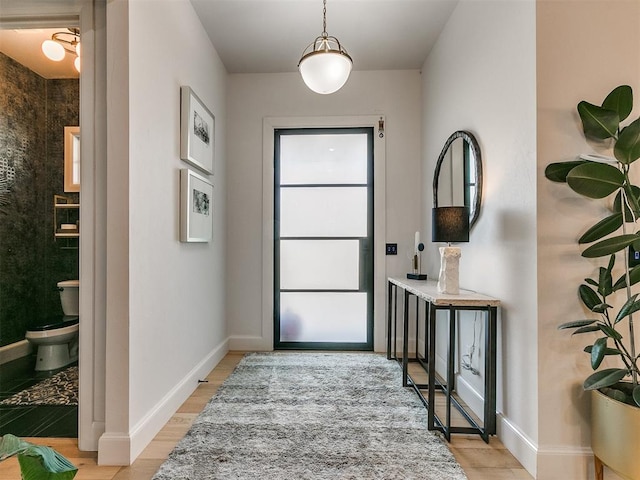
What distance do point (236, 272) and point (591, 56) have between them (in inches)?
125

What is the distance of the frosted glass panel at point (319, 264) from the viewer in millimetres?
3740

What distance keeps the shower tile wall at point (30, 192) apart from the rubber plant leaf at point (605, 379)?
4.25 metres

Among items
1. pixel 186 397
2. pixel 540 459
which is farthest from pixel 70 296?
pixel 540 459

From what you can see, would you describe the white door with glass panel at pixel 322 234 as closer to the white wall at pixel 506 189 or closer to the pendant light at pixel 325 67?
the white wall at pixel 506 189

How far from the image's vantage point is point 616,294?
165 centimetres

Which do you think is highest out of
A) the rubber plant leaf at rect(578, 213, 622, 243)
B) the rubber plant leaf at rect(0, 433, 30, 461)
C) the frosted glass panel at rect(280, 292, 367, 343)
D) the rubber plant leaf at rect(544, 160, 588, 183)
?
the rubber plant leaf at rect(544, 160, 588, 183)

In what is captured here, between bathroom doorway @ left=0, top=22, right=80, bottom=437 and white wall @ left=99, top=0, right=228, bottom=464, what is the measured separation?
39.5 inches

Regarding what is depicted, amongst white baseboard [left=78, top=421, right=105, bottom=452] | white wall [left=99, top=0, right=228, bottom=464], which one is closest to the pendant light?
→ white wall [left=99, top=0, right=228, bottom=464]

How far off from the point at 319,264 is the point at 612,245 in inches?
103

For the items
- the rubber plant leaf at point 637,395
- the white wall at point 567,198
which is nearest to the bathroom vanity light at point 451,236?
the white wall at point 567,198

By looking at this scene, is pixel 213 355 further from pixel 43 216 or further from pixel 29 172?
pixel 29 172

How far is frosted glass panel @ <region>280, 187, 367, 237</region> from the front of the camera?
374 cm

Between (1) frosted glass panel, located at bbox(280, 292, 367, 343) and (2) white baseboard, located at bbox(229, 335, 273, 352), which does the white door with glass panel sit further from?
(2) white baseboard, located at bbox(229, 335, 273, 352)

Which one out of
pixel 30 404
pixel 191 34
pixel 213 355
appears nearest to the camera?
pixel 30 404
